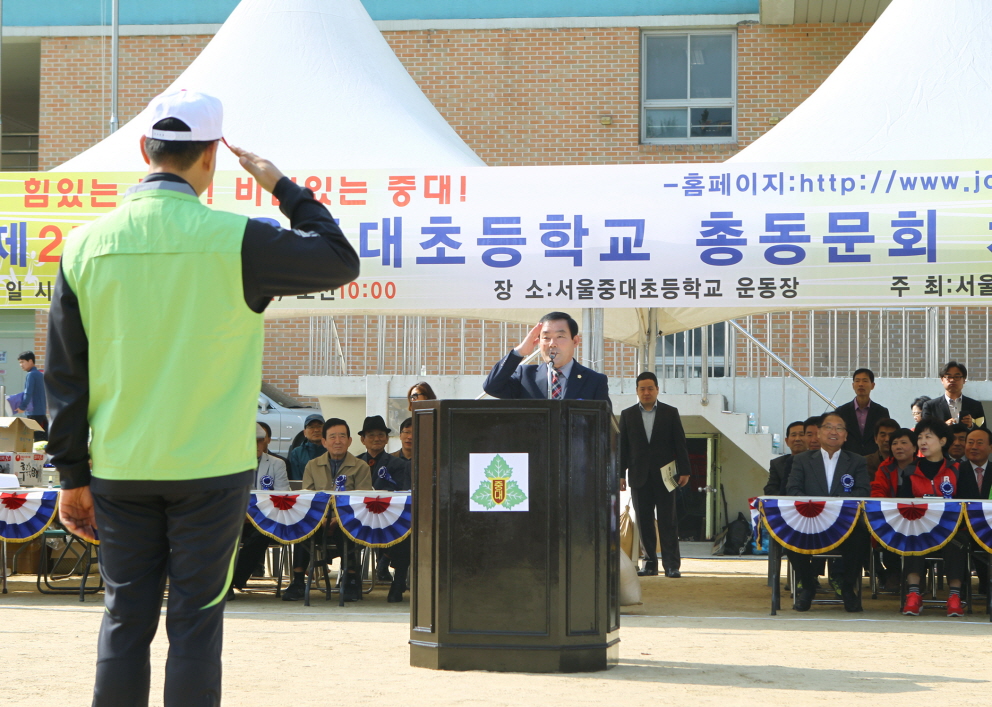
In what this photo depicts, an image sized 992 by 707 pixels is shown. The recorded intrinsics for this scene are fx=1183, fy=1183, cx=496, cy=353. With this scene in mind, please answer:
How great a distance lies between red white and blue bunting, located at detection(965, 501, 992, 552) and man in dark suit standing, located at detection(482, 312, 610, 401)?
3.20m

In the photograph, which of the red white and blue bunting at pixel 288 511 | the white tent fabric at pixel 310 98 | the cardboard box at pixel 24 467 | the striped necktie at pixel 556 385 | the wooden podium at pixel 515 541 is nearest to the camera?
the wooden podium at pixel 515 541

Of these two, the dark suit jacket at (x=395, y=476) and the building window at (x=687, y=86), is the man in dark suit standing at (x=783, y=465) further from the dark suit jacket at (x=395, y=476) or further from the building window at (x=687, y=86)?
the building window at (x=687, y=86)

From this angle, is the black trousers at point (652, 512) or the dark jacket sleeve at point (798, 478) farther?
the black trousers at point (652, 512)

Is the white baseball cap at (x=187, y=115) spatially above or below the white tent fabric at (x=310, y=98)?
below

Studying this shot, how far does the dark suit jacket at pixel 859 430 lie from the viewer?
35.3ft

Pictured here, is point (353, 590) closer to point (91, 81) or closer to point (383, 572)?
point (383, 572)

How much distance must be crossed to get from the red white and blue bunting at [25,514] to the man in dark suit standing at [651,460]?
5.19 meters

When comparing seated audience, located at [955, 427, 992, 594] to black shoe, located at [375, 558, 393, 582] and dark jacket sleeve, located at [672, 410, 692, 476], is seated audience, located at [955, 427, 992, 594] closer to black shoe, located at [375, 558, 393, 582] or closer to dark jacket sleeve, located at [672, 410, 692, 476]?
dark jacket sleeve, located at [672, 410, 692, 476]

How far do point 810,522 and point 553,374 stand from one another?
2936mm

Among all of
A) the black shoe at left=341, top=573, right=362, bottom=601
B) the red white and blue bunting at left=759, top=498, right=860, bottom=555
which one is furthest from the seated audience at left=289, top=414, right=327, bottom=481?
the red white and blue bunting at left=759, top=498, right=860, bottom=555

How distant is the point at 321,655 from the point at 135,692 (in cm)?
325

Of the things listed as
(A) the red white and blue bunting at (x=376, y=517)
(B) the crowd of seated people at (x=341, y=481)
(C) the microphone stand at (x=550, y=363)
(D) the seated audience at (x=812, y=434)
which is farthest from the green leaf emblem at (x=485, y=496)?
(D) the seated audience at (x=812, y=434)

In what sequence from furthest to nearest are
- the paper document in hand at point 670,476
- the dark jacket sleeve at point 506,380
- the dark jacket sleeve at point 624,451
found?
the dark jacket sleeve at point 624,451 < the paper document in hand at point 670,476 < the dark jacket sleeve at point 506,380

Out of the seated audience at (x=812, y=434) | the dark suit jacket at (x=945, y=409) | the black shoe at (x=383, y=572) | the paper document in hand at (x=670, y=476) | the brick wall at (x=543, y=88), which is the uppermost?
the brick wall at (x=543, y=88)
